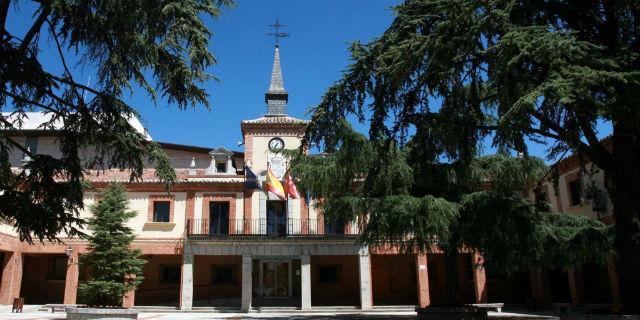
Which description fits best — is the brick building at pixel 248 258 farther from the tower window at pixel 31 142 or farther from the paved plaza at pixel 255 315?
the tower window at pixel 31 142

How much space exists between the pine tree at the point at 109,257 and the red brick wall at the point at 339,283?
10.2m

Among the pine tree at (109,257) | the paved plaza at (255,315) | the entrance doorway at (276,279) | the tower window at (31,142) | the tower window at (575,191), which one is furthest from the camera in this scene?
the tower window at (31,142)

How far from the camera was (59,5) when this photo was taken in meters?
8.75

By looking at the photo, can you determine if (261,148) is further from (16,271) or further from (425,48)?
(425,48)

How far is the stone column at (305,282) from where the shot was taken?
24.6 metres

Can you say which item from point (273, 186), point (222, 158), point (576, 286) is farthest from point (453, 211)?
point (222, 158)

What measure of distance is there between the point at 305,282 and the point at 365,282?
2.73m

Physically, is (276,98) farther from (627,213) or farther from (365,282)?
(627,213)

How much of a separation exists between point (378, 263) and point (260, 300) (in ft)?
21.0

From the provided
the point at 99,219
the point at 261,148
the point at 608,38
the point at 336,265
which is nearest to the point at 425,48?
the point at 608,38

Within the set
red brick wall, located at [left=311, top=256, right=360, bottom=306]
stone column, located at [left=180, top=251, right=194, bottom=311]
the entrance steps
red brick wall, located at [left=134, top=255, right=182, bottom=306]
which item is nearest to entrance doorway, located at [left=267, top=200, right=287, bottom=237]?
red brick wall, located at [left=311, top=256, right=360, bottom=306]

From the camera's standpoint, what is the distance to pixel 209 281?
27188 mm

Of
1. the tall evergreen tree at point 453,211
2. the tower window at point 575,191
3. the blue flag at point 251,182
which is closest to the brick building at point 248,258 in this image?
the blue flag at point 251,182

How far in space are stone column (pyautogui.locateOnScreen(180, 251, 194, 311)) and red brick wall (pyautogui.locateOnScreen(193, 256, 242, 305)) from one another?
2.23 meters
